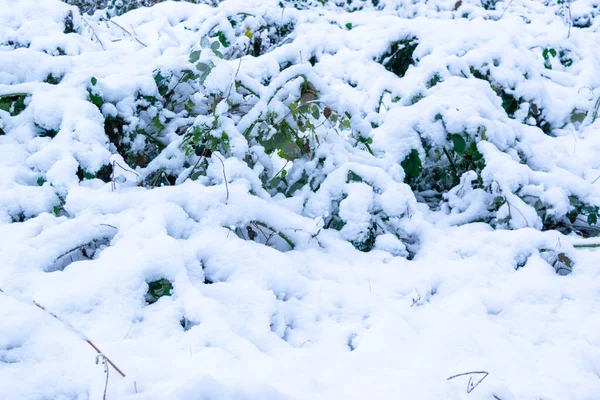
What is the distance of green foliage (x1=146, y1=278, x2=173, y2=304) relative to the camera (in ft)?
5.04

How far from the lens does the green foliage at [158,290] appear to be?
1537mm

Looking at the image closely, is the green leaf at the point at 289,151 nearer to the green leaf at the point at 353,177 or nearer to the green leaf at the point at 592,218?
the green leaf at the point at 353,177

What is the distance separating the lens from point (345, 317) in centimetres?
163

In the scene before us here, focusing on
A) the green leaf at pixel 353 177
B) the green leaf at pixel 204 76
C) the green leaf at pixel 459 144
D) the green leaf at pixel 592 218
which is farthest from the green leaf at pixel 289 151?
the green leaf at pixel 592 218

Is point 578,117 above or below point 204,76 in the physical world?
below

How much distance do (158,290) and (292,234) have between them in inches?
26.0

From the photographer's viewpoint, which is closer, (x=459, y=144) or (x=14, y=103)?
(x=14, y=103)

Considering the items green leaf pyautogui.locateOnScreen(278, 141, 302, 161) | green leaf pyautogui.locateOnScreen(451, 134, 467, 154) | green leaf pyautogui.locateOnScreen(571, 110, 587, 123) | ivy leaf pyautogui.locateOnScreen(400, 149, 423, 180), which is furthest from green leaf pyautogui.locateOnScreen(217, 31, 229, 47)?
green leaf pyautogui.locateOnScreen(571, 110, 587, 123)

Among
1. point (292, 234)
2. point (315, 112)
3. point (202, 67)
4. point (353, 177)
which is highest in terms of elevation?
point (202, 67)

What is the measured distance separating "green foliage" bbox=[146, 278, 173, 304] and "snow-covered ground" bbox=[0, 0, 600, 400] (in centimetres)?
2

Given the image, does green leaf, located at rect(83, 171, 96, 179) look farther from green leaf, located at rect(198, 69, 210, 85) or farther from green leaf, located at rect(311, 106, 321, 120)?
green leaf, located at rect(311, 106, 321, 120)

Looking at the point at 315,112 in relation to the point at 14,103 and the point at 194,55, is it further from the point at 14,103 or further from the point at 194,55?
the point at 14,103

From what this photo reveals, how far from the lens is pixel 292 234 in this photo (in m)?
2.01

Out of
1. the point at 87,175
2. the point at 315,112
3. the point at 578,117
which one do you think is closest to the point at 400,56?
the point at 578,117
